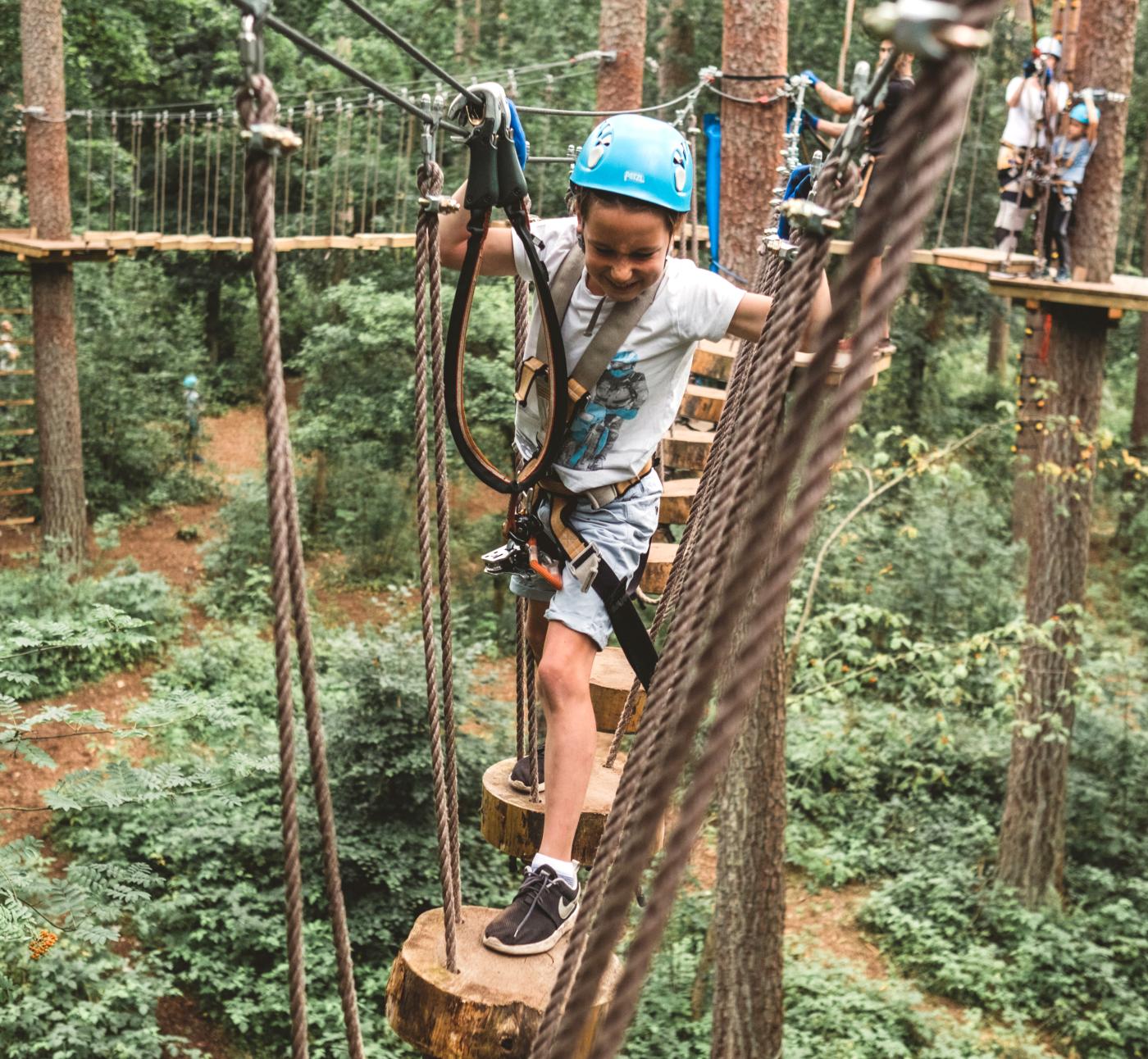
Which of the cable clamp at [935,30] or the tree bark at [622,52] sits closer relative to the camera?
the cable clamp at [935,30]

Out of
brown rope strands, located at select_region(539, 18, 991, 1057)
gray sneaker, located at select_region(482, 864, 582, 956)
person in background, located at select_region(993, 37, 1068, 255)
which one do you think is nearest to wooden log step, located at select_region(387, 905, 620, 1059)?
gray sneaker, located at select_region(482, 864, 582, 956)

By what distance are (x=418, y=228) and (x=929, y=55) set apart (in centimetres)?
127

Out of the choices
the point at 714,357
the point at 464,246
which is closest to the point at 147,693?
the point at 714,357

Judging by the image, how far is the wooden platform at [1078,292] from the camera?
5.75m

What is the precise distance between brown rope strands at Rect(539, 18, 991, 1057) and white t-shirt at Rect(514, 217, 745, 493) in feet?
4.28

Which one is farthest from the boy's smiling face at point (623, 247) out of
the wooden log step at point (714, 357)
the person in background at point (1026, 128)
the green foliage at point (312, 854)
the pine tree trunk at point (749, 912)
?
the person in background at point (1026, 128)

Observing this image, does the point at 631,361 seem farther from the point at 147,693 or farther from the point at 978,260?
the point at 147,693

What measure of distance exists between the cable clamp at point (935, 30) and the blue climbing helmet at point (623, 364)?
141 cm

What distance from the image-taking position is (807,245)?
3.14ft

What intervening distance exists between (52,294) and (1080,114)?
747 centimetres

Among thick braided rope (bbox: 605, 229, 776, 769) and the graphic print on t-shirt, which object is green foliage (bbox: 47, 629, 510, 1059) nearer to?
thick braided rope (bbox: 605, 229, 776, 769)

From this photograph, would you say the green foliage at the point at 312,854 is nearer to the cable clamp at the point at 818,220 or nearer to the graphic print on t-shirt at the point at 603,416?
the graphic print on t-shirt at the point at 603,416

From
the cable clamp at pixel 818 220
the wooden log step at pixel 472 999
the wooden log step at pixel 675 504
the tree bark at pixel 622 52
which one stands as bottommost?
the wooden log step at pixel 472 999

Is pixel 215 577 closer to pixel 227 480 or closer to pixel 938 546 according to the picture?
pixel 227 480
